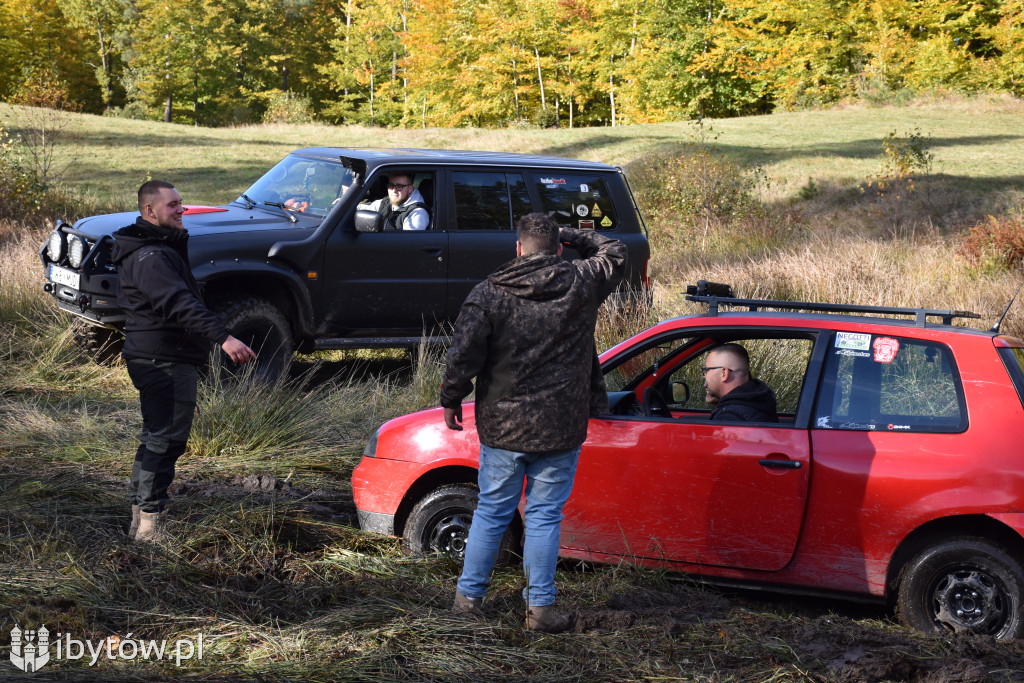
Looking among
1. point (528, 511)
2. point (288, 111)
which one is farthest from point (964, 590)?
point (288, 111)

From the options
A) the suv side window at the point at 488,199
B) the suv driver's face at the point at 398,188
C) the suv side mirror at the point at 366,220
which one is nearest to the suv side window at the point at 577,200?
the suv side window at the point at 488,199

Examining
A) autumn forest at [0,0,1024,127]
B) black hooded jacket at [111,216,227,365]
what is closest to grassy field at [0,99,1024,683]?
black hooded jacket at [111,216,227,365]

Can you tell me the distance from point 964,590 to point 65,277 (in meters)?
→ 6.95

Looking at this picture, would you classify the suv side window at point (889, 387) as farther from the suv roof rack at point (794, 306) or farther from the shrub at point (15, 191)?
the shrub at point (15, 191)

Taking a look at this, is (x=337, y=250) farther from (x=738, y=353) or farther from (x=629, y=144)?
(x=629, y=144)

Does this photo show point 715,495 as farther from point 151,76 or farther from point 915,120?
point 151,76

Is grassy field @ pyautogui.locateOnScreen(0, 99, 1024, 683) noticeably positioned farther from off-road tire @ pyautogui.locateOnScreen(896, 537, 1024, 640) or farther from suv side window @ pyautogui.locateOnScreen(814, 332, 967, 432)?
suv side window @ pyautogui.locateOnScreen(814, 332, 967, 432)

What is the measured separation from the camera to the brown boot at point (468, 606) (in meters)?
4.29

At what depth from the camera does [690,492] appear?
4719 mm

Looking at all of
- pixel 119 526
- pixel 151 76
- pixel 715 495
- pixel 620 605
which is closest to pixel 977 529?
pixel 715 495

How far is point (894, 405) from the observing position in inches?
178

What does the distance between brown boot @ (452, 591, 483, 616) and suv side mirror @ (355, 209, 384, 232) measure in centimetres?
497

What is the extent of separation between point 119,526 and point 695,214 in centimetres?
1376

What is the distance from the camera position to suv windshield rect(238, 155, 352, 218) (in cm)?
911
